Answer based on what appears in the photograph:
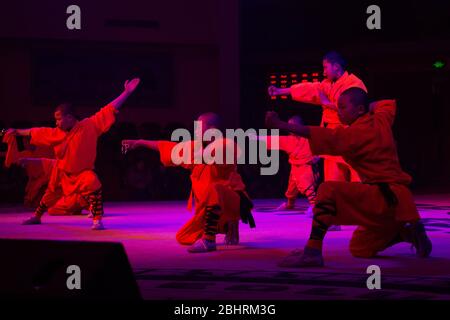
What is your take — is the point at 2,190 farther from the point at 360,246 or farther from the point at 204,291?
the point at 204,291

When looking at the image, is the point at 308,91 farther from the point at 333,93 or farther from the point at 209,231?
the point at 209,231

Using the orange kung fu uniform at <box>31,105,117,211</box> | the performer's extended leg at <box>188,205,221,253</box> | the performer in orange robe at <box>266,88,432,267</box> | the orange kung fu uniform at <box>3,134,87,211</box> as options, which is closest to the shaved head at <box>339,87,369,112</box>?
the performer in orange robe at <box>266,88,432,267</box>

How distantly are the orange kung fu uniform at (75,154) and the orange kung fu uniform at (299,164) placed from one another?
2597mm

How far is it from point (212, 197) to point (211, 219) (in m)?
0.18

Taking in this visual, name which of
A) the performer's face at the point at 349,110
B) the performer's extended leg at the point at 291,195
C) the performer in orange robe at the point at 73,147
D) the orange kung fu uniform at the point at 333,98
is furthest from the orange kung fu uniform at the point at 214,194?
the performer's extended leg at the point at 291,195

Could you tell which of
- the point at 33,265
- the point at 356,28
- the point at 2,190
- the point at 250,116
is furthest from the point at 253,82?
the point at 33,265

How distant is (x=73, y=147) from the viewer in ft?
32.1

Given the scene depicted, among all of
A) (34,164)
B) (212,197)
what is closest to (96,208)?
(212,197)

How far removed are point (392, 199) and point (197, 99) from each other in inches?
401

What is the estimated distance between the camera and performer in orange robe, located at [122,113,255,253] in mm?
7387

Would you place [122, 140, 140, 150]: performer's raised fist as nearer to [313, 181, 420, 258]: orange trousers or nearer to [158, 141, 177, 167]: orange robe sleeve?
[158, 141, 177, 167]: orange robe sleeve

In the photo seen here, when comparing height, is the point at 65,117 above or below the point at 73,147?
above

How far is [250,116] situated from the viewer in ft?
55.1

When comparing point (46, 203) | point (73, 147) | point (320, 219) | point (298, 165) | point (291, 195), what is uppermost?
point (73, 147)
